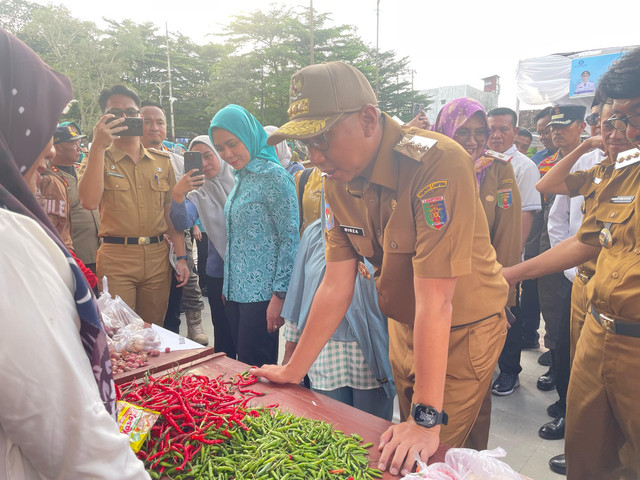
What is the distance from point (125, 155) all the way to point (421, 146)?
2.61 m

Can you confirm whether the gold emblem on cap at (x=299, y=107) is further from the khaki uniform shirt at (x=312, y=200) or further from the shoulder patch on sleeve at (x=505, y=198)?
the shoulder patch on sleeve at (x=505, y=198)

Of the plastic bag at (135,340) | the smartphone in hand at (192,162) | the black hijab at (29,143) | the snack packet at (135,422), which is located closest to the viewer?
the black hijab at (29,143)

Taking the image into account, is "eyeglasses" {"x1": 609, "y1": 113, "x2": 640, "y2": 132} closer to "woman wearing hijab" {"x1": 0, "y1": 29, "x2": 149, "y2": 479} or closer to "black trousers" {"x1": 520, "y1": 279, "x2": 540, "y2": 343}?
"woman wearing hijab" {"x1": 0, "y1": 29, "x2": 149, "y2": 479}

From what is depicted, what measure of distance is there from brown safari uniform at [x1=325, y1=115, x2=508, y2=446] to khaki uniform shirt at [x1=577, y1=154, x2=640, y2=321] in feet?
1.41

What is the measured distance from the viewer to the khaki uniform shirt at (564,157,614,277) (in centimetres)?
208

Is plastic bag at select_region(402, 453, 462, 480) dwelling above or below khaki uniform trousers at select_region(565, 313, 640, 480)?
above

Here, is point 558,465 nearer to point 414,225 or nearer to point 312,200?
point 414,225

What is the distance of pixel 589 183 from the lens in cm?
226

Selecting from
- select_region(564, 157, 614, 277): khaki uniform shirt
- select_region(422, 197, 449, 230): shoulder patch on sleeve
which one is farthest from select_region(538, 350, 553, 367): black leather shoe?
select_region(422, 197, 449, 230): shoulder patch on sleeve

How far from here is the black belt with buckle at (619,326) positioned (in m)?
1.61

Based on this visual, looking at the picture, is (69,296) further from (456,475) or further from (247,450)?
(456,475)

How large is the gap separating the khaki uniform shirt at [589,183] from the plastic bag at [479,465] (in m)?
1.33

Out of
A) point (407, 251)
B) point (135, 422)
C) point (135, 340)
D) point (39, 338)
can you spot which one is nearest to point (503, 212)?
point (407, 251)

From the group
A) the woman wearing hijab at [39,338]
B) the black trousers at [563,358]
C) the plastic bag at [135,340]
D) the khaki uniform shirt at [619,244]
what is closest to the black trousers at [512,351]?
the black trousers at [563,358]
